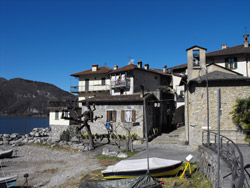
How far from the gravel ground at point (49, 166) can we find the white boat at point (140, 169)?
301cm

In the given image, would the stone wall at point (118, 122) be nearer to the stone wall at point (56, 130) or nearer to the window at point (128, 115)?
the window at point (128, 115)

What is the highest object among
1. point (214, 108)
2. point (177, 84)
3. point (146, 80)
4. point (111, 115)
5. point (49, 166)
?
point (146, 80)

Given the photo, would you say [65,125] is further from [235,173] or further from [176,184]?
[235,173]

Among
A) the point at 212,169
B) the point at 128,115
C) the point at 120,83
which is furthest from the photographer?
the point at 120,83

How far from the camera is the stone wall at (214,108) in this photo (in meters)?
17.5

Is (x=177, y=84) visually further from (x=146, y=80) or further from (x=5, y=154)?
(x=5, y=154)

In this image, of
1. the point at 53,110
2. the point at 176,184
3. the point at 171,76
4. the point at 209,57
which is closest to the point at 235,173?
the point at 176,184

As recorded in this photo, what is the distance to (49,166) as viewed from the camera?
16.6 meters

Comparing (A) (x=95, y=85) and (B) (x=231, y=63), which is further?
(A) (x=95, y=85)

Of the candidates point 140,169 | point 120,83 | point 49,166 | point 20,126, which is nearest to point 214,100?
point 140,169

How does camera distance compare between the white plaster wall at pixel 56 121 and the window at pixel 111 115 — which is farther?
the white plaster wall at pixel 56 121

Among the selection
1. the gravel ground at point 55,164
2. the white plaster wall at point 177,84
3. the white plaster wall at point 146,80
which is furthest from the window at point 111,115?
the white plaster wall at point 177,84

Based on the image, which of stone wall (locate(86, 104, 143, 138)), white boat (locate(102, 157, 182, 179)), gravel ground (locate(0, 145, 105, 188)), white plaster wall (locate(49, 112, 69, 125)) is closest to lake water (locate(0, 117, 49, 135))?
white plaster wall (locate(49, 112, 69, 125))

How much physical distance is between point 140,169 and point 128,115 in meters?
15.3
